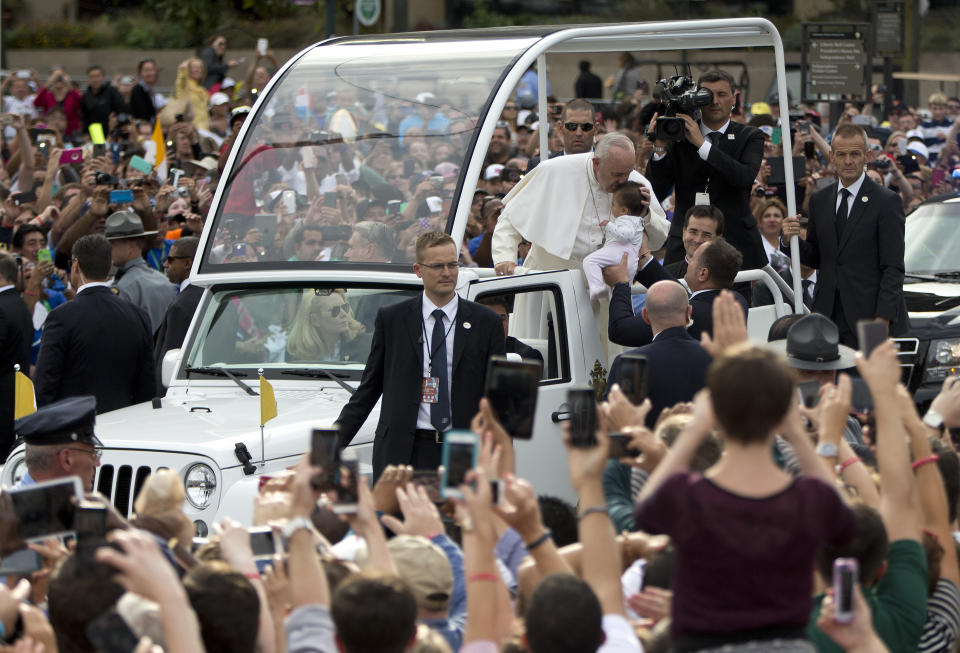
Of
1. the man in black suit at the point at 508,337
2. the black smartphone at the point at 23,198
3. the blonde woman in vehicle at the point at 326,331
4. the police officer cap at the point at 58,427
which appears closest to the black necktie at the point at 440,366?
the man in black suit at the point at 508,337

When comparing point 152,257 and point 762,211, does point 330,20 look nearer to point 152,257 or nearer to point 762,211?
point 152,257

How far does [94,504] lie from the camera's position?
392cm

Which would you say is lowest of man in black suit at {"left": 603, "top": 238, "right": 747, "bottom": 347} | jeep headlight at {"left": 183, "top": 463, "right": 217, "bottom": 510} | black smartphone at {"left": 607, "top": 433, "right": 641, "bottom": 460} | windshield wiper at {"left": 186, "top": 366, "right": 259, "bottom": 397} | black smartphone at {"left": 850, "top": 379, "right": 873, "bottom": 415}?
jeep headlight at {"left": 183, "top": 463, "right": 217, "bottom": 510}

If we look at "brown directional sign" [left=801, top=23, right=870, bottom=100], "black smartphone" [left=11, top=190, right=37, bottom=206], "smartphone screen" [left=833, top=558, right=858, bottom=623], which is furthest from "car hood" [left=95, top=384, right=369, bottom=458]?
"brown directional sign" [left=801, top=23, right=870, bottom=100]

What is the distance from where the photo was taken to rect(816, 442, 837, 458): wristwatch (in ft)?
14.4

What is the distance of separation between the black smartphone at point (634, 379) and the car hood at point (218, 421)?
9.82 ft

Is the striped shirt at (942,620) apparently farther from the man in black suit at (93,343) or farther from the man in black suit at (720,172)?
the man in black suit at (93,343)

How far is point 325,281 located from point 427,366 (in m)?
1.22

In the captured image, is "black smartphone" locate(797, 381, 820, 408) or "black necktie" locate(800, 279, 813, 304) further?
"black necktie" locate(800, 279, 813, 304)

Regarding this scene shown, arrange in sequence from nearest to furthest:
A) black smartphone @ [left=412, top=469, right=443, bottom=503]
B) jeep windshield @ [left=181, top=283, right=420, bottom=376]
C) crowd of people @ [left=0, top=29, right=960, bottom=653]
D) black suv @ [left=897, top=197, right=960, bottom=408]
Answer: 1. crowd of people @ [left=0, top=29, right=960, bottom=653]
2. black smartphone @ [left=412, top=469, right=443, bottom=503]
3. jeep windshield @ [left=181, top=283, right=420, bottom=376]
4. black suv @ [left=897, top=197, right=960, bottom=408]

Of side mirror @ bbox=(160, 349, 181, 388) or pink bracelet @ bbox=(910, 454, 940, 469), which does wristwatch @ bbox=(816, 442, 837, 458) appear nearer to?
pink bracelet @ bbox=(910, 454, 940, 469)

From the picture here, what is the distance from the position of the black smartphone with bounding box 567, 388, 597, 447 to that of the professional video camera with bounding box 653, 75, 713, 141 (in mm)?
5473

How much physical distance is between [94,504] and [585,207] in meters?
5.29

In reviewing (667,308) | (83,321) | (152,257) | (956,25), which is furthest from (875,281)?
(956,25)
